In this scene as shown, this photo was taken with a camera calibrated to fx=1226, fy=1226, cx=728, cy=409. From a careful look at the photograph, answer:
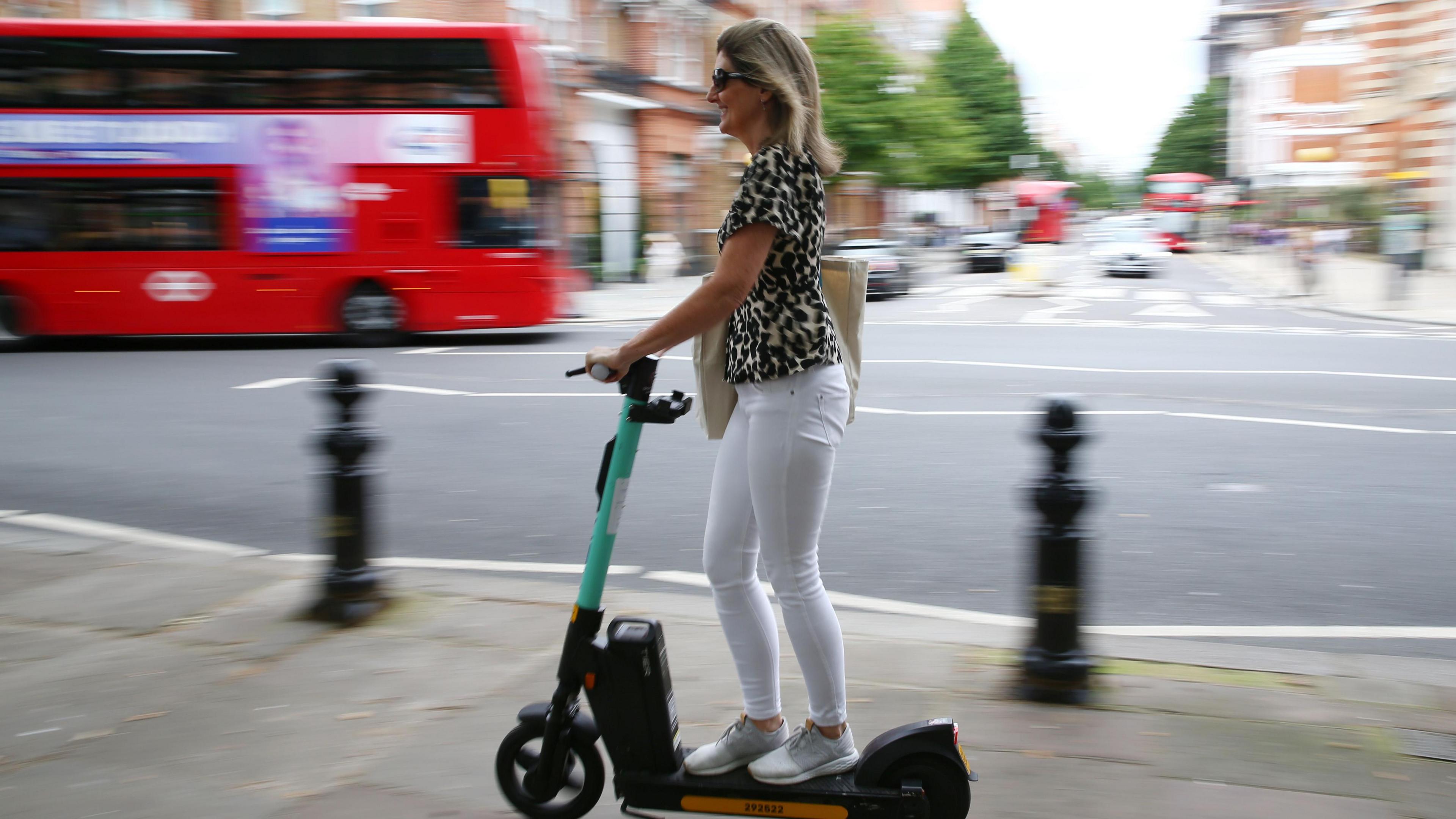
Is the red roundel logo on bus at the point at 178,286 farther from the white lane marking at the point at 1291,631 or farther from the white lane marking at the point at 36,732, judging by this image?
the white lane marking at the point at 1291,631

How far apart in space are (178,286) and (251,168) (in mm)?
1658

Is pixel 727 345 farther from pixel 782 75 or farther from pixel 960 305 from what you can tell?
pixel 960 305

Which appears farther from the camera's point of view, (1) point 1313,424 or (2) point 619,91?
(2) point 619,91

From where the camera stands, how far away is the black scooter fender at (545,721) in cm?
276

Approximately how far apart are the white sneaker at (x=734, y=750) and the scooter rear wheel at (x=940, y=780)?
26 centimetres

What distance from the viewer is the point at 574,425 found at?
351 inches

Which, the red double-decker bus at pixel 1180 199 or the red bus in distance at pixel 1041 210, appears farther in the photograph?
the red double-decker bus at pixel 1180 199

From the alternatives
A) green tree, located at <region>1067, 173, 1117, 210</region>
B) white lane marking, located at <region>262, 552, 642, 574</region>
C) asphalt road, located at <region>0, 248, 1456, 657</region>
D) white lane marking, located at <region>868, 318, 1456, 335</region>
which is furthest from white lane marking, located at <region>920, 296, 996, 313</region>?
green tree, located at <region>1067, 173, 1117, 210</region>

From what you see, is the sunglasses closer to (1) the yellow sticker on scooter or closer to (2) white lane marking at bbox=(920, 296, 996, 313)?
(1) the yellow sticker on scooter

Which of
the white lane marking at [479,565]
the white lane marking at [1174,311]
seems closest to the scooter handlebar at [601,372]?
the white lane marking at [479,565]

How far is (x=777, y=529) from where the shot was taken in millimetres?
2598

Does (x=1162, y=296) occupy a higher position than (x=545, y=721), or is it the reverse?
(x=1162, y=296)

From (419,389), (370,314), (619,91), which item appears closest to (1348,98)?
(619,91)

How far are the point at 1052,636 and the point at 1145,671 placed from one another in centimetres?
41
